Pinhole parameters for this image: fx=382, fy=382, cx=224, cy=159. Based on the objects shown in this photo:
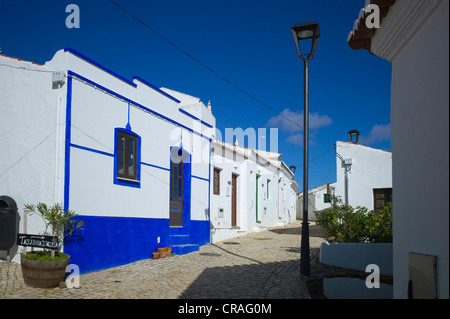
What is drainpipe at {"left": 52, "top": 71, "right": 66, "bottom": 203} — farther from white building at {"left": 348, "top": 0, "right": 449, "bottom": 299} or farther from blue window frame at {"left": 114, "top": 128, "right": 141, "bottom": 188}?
white building at {"left": 348, "top": 0, "right": 449, "bottom": 299}

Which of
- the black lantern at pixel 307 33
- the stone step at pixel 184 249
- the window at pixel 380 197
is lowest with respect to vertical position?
the stone step at pixel 184 249

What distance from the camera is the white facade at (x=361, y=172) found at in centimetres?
1387

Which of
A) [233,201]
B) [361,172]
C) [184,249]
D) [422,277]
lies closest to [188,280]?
[184,249]

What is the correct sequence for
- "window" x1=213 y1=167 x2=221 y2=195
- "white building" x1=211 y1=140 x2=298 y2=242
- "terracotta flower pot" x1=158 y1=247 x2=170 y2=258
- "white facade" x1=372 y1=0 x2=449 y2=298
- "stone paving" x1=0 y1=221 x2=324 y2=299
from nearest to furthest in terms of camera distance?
"white facade" x1=372 y1=0 x2=449 y2=298
"stone paving" x1=0 y1=221 x2=324 y2=299
"terracotta flower pot" x1=158 y1=247 x2=170 y2=258
"white building" x1=211 y1=140 x2=298 y2=242
"window" x1=213 y1=167 x2=221 y2=195

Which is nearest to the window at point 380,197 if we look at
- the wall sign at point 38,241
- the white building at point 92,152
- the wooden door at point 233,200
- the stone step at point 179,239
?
the wooden door at point 233,200

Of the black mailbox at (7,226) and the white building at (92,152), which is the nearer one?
the black mailbox at (7,226)

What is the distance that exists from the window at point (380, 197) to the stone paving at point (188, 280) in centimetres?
422

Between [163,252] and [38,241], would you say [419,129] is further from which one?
[163,252]

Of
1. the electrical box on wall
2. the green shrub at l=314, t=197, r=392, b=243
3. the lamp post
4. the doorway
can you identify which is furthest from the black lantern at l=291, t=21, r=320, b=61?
the doorway

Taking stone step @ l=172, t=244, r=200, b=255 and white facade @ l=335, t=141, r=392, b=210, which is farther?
white facade @ l=335, t=141, r=392, b=210

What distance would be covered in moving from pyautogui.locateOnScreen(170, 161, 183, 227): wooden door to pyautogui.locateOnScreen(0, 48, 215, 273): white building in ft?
2.14

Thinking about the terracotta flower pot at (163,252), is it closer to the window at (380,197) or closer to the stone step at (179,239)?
the stone step at (179,239)

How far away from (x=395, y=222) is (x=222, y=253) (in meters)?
8.66

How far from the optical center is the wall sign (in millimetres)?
6902
